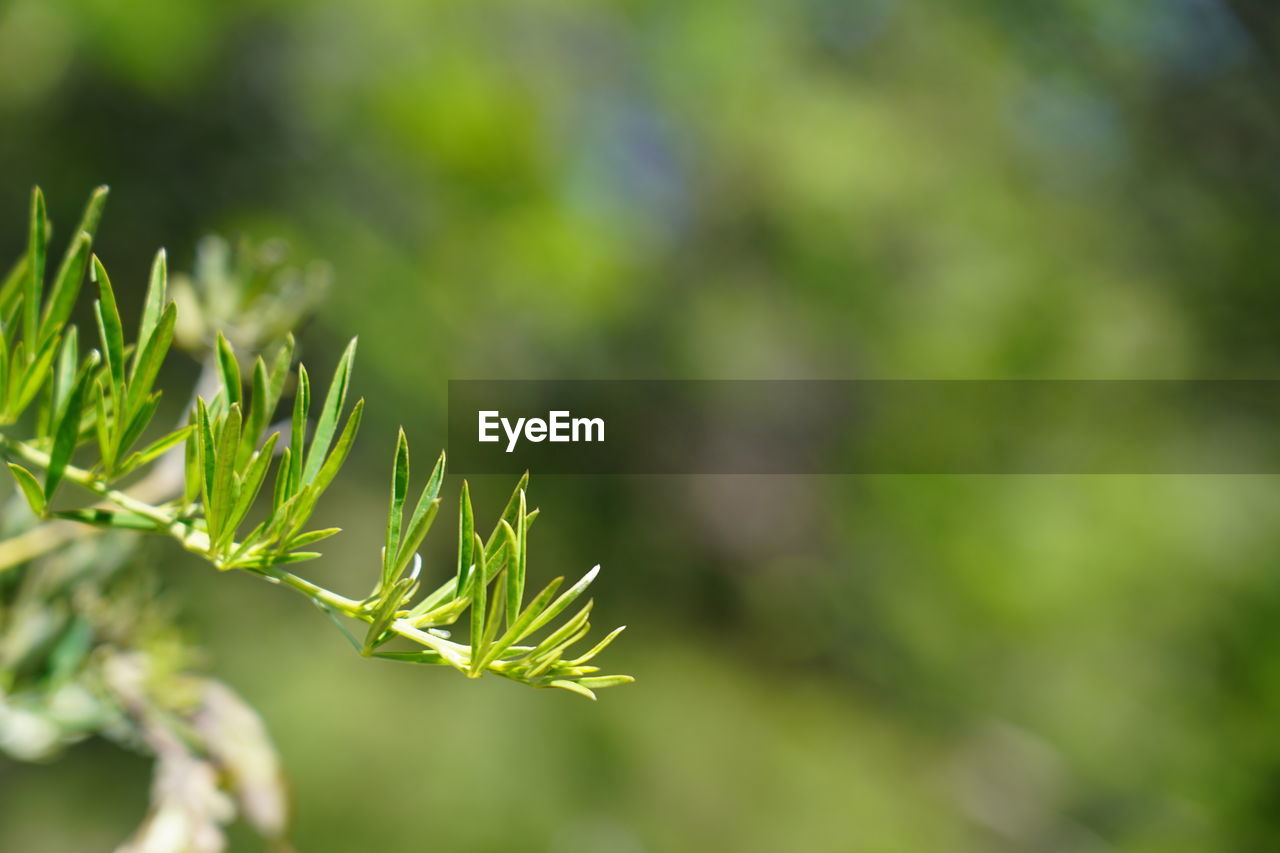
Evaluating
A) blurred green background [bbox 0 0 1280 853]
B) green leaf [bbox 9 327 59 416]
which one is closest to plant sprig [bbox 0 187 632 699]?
green leaf [bbox 9 327 59 416]

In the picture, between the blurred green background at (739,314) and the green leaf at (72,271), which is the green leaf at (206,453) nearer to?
the green leaf at (72,271)

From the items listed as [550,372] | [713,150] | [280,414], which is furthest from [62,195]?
[713,150]

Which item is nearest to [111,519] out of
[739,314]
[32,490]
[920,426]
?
Answer: [32,490]

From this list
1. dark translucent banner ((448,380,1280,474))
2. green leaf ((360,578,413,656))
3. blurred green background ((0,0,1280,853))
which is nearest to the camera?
green leaf ((360,578,413,656))

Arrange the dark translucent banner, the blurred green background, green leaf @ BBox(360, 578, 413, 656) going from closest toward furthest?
green leaf @ BBox(360, 578, 413, 656)
the blurred green background
the dark translucent banner

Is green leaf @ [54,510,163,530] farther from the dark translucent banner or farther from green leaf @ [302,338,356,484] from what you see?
the dark translucent banner
